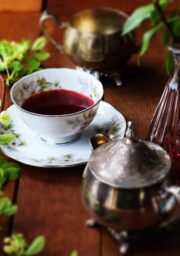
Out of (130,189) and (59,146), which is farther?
(59,146)

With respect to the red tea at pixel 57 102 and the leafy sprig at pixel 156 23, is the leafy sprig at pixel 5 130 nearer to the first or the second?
the red tea at pixel 57 102

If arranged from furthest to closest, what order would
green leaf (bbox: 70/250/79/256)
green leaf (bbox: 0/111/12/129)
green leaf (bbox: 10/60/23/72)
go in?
green leaf (bbox: 10/60/23/72)
green leaf (bbox: 0/111/12/129)
green leaf (bbox: 70/250/79/256)

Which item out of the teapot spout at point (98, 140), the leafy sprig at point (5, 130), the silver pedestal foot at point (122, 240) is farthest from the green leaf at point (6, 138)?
the silver pedestal foot at point (122, 240)

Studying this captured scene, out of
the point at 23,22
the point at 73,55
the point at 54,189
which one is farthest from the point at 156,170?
the point at 23,22

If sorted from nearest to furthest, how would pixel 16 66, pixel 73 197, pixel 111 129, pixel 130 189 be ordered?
pixel 130 189
pixel 73 197
pixel 111 129
pixel 16 66

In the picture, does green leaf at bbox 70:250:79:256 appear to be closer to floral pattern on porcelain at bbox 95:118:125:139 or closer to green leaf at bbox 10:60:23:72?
floral pattern on porcelain at bbox 95:118:125:139

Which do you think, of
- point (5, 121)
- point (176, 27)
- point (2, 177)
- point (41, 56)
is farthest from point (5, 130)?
point (176, 27)

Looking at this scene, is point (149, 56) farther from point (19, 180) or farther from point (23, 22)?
point (19, 180)

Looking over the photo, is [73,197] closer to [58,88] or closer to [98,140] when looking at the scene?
[98,140]

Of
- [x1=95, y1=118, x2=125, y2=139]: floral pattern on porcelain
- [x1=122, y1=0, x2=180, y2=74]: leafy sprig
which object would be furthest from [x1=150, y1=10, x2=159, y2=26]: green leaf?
[x1=95, y1=118, x2=125, y2=139]: floral pattern on porcelain
